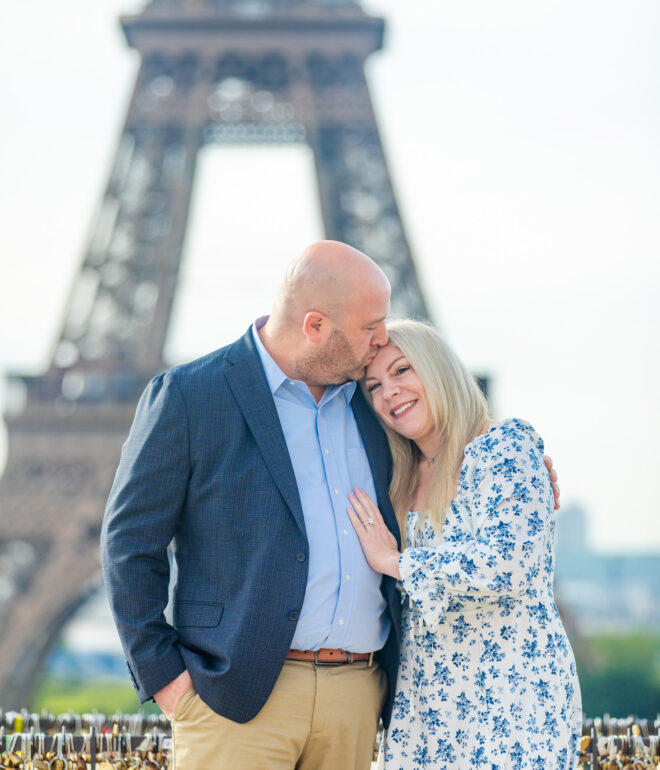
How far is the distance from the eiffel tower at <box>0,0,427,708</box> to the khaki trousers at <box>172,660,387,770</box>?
15541mm

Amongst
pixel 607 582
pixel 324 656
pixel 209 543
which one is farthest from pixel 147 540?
pixel 607 582

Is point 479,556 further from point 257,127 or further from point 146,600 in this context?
point 257,127

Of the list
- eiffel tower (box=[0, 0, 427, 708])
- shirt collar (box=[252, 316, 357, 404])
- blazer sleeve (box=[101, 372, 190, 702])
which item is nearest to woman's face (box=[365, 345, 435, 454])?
shirt collar (box=[252, 316, 357, 404])

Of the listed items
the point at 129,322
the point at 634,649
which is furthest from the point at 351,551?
the point at 634,649

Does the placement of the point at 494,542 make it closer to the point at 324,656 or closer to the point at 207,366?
the point at 324,656

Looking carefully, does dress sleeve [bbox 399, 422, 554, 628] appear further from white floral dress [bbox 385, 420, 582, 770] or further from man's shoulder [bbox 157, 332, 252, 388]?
man's shoulder [bbox 157, 332, 252, 388]

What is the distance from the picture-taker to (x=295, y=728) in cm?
318

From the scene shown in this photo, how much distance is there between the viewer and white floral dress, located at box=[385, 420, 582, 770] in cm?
319

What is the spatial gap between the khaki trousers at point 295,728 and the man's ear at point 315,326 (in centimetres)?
105

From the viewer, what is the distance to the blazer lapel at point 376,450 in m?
3.55

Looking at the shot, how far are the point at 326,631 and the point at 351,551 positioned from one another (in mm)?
276

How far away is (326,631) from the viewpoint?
325 centimetres

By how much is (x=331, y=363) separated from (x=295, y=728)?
1.18 metres

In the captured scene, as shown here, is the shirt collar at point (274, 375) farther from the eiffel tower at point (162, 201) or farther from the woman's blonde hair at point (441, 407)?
the eiffel tower at point (162, 201)
